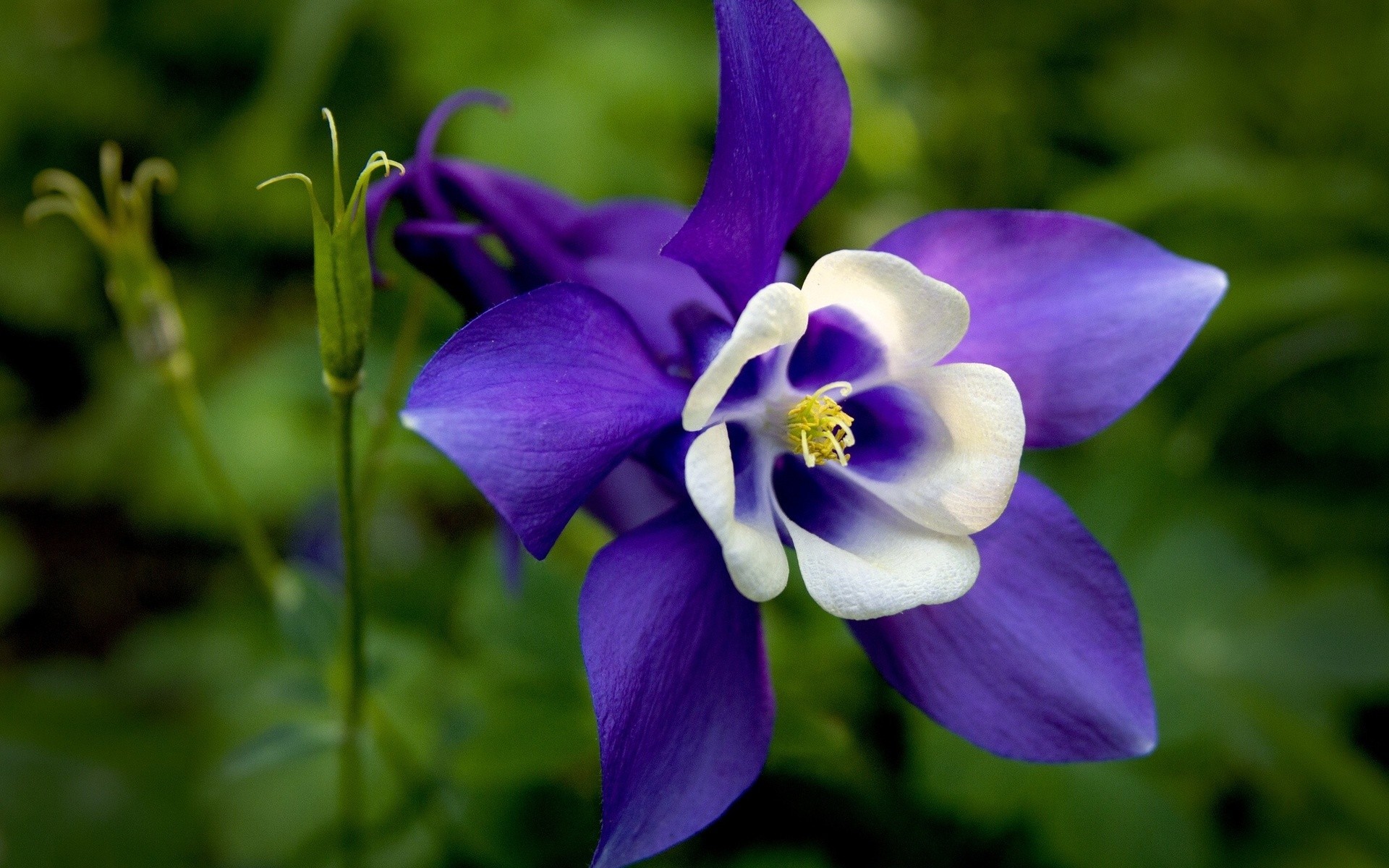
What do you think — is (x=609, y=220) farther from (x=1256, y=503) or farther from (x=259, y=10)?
(x=259, y=10)

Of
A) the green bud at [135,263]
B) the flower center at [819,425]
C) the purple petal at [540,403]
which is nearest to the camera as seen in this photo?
the purple petal at [540,403]

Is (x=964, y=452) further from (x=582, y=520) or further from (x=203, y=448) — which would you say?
(x=203, y=448)

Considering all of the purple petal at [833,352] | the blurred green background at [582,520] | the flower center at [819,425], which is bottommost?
the blurred green background at [582,520]

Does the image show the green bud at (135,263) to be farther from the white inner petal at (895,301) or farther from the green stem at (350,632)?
the white inner petal at (895,301)

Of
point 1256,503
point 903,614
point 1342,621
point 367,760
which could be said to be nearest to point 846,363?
point 903,614

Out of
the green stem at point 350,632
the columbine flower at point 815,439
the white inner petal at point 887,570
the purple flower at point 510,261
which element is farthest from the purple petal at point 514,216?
the white inner petal at point 887,570

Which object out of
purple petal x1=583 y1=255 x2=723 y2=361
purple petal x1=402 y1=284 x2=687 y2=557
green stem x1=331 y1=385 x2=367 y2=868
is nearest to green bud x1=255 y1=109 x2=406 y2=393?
green stem x1=331 y1=385 x2=367 y2=868

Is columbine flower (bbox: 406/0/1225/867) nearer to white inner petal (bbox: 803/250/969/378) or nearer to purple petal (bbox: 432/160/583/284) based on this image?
white inner petal (bbox: 803/250/969/378)
